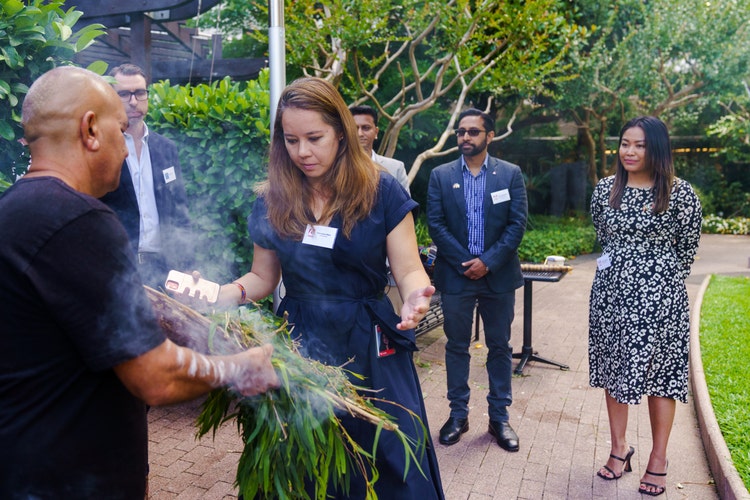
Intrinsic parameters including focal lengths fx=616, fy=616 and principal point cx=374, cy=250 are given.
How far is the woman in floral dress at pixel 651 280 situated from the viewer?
3611 mm

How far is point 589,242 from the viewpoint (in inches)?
644

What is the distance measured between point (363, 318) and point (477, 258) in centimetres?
227

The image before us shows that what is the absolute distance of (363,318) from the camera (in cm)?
240

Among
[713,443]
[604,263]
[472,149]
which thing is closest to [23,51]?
[472,149]

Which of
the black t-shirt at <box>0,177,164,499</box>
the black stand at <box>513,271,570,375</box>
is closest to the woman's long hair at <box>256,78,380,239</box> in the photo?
the black t-shirt at <box>0,177,164,499</box>

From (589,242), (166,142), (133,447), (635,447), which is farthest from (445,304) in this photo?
(589,242)

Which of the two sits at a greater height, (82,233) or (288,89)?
(288,89)

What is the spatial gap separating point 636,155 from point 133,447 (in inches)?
126

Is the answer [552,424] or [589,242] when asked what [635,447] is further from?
[589,242]

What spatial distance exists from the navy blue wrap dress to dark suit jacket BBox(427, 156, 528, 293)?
2.17 metres

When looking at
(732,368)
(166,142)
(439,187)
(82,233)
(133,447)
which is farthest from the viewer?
(732,368)

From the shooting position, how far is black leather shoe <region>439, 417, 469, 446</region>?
4.41 meters

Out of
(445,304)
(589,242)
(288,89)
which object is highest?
(288,89)

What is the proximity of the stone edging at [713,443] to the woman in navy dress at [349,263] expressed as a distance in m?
2.00
